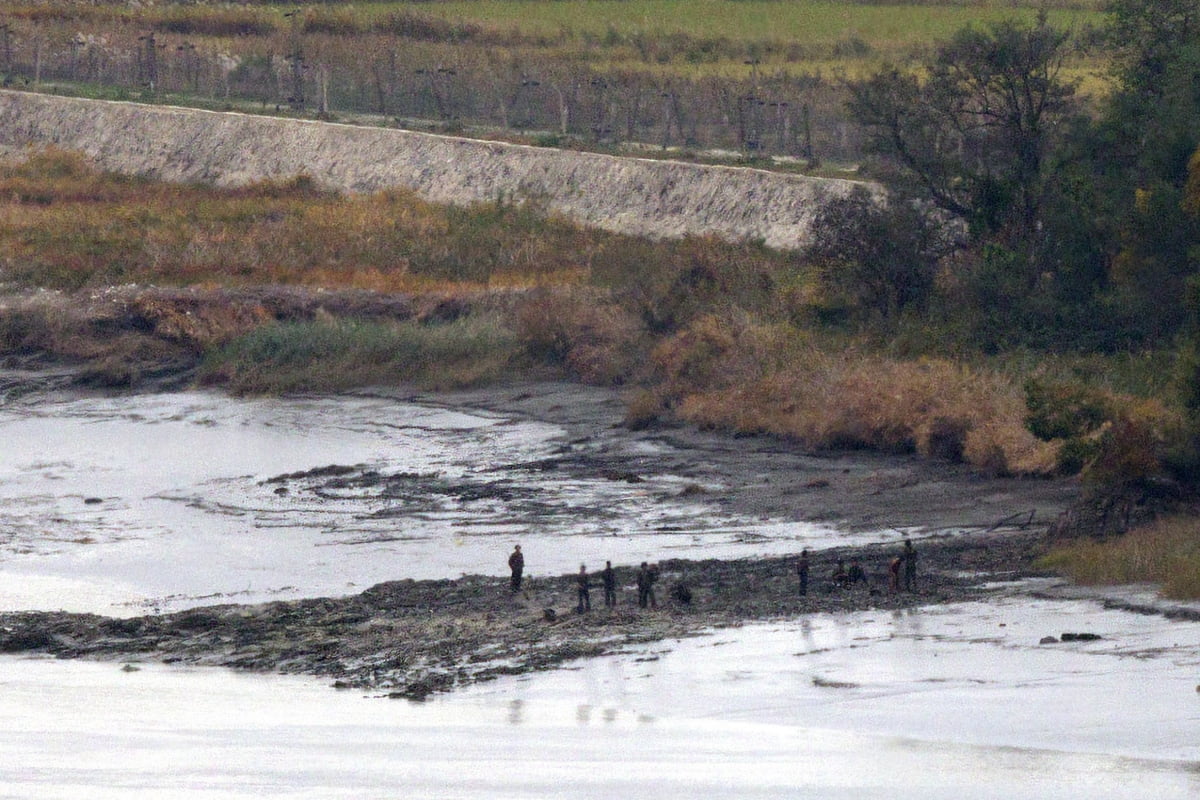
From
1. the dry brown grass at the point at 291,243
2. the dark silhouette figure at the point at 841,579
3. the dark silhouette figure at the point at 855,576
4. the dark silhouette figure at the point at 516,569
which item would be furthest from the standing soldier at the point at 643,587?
the dry brown grass at the point at 291,243

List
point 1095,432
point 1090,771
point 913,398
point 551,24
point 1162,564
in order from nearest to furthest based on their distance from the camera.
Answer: point 1090,771 < point 1162,564 < point 1095,432 < point 913,398 < point 551,24

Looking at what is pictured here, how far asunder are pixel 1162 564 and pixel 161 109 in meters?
54.4

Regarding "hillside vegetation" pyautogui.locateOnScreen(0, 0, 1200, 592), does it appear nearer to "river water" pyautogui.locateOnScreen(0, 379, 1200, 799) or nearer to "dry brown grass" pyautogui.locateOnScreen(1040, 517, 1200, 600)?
"dry brown grass" pyautogui.locateOnScreen(1040, 517, 1200, 600)

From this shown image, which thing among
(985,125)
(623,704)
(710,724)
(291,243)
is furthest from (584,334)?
(710,724)

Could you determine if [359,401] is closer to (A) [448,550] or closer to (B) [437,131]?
(A) [448,550]

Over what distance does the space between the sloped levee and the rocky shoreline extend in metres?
22.7

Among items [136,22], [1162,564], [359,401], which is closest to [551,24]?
[136,22]

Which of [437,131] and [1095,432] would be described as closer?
[1095,432]

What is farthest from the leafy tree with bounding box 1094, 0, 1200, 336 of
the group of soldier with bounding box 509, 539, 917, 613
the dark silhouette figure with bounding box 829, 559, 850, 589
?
the dark silhouette figure with bounding box 829, 559, 850, 589

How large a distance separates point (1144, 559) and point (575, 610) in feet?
20.7

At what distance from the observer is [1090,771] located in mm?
17047

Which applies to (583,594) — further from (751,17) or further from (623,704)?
(751,17)

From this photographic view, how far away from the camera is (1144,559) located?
24000mm

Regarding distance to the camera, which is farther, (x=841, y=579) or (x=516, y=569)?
(x=516, y=569)
